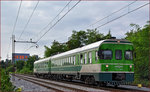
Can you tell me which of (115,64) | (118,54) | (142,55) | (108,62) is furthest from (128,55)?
(142,55)

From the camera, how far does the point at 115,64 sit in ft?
57.0

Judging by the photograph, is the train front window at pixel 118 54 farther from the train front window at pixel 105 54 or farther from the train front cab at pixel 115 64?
the train front window at pixel 105 54

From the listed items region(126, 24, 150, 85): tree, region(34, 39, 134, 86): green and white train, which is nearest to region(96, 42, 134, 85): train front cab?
region(34, 39, 134, 86): green and white train

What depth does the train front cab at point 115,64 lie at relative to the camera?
55.8 feet

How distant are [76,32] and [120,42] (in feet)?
126

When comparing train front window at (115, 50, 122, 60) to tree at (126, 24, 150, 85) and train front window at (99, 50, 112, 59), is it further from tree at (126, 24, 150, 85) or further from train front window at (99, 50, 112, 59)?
tree at (126, 24, 150, 85)

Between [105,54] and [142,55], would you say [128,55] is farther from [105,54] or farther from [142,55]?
[142,55]

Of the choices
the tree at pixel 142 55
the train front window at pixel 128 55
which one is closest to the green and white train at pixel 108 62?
the train front window at pixel 128 55

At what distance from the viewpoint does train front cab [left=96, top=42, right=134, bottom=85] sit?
55.8ft

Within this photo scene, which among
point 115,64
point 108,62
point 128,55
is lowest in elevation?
point 115,64

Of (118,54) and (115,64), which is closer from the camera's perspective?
(115,64)

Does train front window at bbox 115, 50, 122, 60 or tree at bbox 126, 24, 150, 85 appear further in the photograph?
tree at bbox 126, 24, 150, 85

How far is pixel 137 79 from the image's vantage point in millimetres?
23453

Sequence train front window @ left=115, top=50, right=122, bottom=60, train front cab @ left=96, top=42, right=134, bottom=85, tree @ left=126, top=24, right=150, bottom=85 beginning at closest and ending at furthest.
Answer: train front cab @ left=96, top=42, right=134, bottom=85 < train front window @ left=115, top=50, right=122, bottom=60 < tree @ left=126, top=24, right=150, bottom=85
